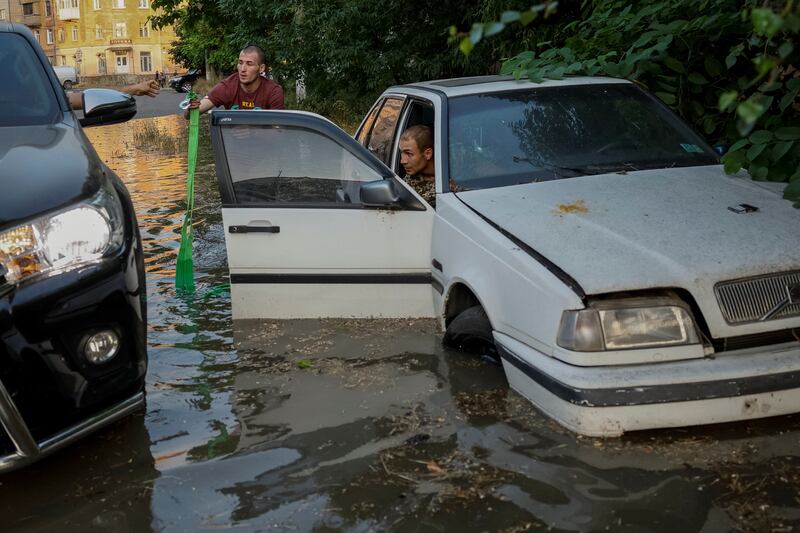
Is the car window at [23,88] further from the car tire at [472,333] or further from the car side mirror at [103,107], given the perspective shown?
the car tire at [472,333]

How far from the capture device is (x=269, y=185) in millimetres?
5531

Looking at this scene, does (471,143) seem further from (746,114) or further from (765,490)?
(746,114)

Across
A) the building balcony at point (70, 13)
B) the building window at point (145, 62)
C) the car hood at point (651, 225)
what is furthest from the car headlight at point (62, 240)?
the building balcony at point (70, 13)

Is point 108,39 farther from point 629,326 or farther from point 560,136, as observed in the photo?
point 629,326

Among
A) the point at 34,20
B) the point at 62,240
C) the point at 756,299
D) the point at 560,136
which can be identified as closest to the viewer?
the point at 62,240

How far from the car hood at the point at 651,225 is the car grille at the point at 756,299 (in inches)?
1.6

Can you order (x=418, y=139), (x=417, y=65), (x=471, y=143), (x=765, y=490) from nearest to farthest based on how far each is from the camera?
(x=765, y=490) → (x=471, y=143) → (x=418, y=139) → (x=417, y=65)

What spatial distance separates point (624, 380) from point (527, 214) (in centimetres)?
115

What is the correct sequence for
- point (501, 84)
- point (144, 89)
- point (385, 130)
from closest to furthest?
point (501, 84) → point (385, 130) → point (144, 89)

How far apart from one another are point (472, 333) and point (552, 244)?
28.2 inches

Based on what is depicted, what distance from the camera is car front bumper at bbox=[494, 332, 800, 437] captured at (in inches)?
145

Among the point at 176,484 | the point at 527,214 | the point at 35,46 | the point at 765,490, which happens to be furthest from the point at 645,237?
the point at 35,46

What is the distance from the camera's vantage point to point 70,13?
9575 centimetres

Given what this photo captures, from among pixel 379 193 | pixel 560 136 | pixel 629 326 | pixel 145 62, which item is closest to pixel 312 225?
pixel 379 193
